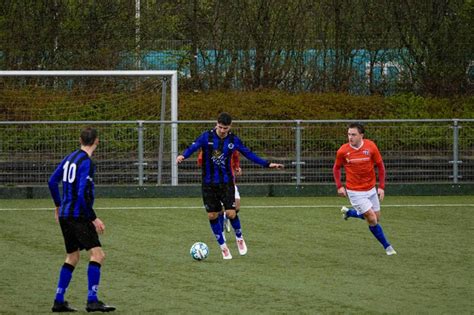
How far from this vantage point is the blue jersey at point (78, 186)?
9.42m

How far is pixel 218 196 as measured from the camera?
1330cm

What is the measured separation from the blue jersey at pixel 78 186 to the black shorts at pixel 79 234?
6 centimetres

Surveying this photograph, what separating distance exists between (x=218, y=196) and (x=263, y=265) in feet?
4.24

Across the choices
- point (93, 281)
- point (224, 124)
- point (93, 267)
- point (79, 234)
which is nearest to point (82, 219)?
point (79, 234)

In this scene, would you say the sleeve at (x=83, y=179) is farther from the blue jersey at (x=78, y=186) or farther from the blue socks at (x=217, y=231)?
the blue socks at (x=217, y=231)

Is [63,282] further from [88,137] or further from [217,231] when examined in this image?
[217,231]

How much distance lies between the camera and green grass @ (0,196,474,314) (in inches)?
390

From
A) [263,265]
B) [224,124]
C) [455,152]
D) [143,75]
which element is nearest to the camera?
[263,265]

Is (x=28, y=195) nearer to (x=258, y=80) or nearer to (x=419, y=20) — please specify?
(x=258, y=80)

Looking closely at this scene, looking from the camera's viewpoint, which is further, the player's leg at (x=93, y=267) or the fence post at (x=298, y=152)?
the fence post at (x=298, y=152)

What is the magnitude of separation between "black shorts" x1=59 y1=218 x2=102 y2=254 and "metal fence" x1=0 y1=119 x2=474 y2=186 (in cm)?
1247

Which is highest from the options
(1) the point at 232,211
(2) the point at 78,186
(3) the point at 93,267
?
(2) the point at 78,186

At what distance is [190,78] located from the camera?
1136 inches

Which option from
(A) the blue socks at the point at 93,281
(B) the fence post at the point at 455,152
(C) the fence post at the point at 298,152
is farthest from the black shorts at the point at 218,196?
(B) the fence post at the point at 455,152
